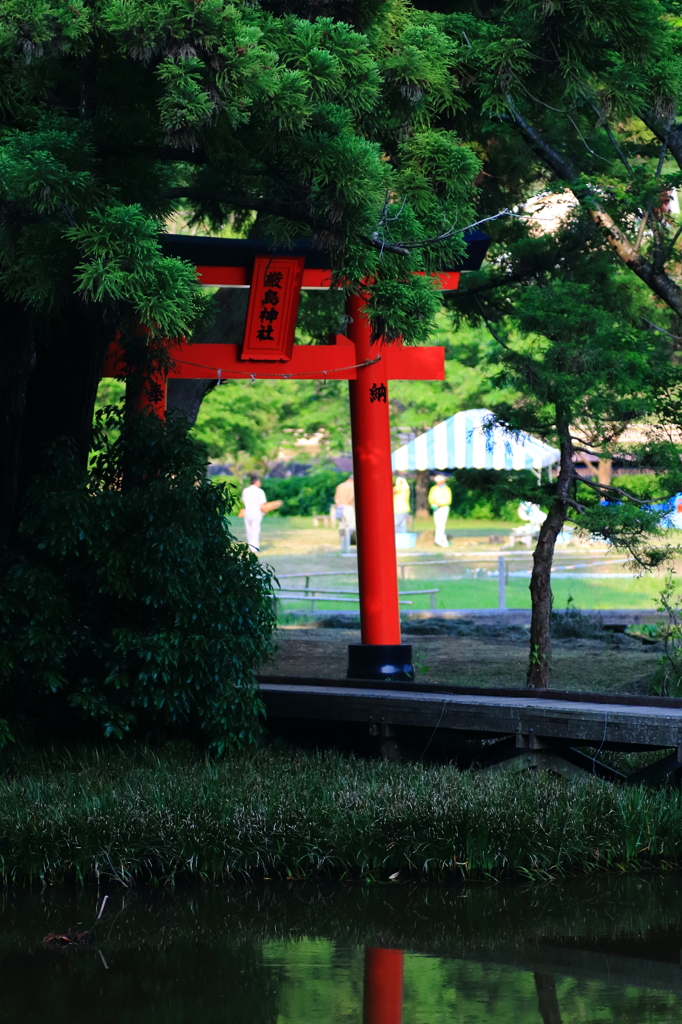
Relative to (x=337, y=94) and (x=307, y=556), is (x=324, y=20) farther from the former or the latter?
(x=307, y=556)

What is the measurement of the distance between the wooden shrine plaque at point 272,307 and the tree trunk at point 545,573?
2.49 metres

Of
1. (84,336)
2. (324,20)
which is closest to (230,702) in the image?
(84,336)

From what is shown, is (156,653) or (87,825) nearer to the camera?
(87,825)

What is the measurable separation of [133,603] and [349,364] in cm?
351

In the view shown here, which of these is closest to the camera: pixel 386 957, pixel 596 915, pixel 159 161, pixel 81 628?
pixel 386 957

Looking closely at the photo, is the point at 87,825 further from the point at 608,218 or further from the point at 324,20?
the point at 608,218

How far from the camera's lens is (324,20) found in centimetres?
682

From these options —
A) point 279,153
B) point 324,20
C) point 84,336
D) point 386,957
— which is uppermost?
point 324,20

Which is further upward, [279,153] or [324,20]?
[324,20]

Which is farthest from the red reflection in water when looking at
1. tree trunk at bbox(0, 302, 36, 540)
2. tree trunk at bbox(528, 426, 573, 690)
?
tree trunk at bbox(528, 426, 573, 690)

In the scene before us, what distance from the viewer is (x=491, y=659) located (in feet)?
46.3

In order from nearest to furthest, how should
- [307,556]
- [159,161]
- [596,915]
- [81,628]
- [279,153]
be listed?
[596,915] < [279,153] < [159,161] < [81,628] < [307,556]

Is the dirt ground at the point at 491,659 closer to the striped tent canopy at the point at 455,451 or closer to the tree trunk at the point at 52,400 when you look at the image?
the striped tent canopy at the point at 455,451

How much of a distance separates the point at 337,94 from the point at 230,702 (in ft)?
12.8
